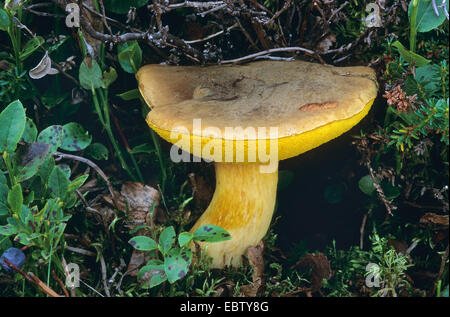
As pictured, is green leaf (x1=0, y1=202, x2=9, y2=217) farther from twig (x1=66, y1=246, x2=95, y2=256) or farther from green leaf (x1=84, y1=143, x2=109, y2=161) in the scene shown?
green leaf (x1=84, y1=143, x2=109, y2=161)

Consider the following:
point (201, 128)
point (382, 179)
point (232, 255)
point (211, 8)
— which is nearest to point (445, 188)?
point (382, 179)

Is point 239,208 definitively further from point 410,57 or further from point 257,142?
point 410,57

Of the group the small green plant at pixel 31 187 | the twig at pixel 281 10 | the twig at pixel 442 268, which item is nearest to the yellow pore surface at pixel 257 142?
the small green plant at pixel 31 187

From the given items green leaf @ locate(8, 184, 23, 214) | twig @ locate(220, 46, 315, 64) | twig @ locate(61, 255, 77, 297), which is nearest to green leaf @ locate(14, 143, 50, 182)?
green leaf @ locate(8, 184, 23, 214)

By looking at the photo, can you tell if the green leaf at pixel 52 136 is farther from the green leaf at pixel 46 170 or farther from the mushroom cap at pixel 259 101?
the mushroom cap at pixel 259 101

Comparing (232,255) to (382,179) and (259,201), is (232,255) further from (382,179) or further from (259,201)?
(382,179)

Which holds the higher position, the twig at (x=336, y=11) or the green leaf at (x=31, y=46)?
the twig at (x=336, y=11)

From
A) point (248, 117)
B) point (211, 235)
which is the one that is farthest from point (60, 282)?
point (248, 117)
